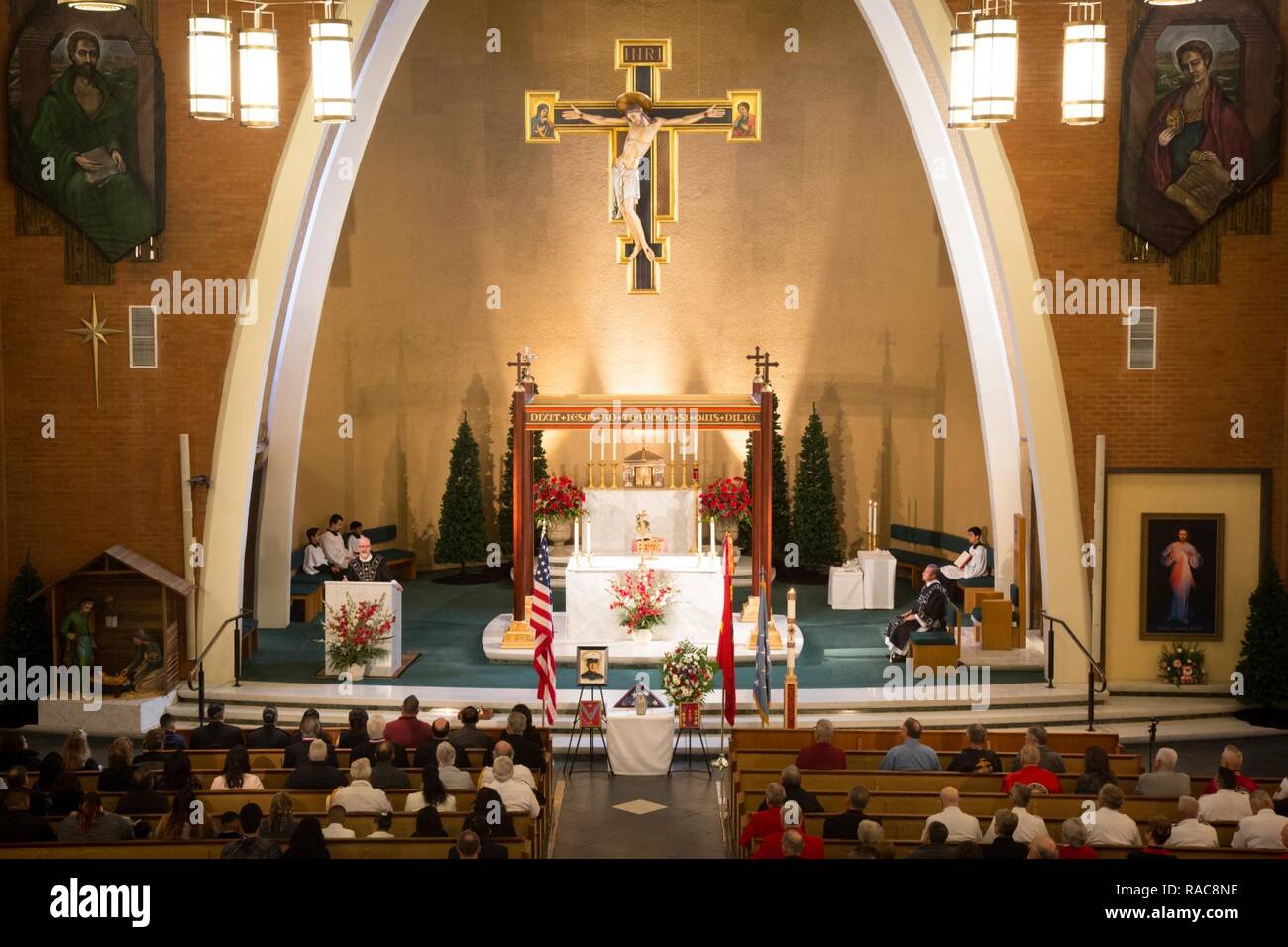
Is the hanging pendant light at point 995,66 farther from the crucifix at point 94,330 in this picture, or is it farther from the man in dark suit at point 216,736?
the crucifix at point 94,330

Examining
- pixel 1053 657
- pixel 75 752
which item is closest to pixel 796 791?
pixel 75 752

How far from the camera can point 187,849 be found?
297 inches

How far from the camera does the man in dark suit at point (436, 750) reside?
977cm

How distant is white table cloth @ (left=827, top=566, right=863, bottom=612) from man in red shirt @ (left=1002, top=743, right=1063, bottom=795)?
28.0 ft

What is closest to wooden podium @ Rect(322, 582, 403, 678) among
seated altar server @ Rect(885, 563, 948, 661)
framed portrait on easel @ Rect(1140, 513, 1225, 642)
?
seated altar server @ Rect(885, 563, 948, 661)

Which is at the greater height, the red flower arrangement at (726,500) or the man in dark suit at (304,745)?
the red flower arrangement at (726,500)

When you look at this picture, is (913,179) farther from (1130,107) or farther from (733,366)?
(1130,107)

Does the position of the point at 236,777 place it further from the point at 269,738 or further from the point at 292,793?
the point at 269,738

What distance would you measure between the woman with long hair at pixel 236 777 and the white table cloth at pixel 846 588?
390 inches

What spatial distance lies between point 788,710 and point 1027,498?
223 inches

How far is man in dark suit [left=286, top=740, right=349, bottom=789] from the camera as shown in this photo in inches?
358

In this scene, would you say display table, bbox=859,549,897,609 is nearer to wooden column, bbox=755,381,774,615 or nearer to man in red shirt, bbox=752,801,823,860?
wooden column, bbox=755,381,774,615

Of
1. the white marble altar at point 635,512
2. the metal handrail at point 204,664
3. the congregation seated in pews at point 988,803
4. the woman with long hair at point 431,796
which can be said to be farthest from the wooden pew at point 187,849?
the white marble altar at point 635,512

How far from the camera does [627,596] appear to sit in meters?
15.1
